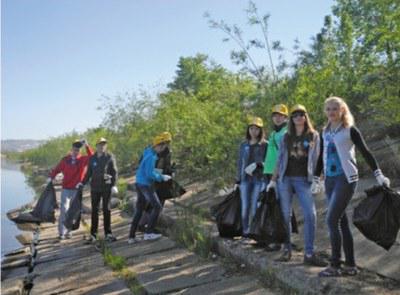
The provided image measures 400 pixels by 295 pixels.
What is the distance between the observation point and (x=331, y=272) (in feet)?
13.7

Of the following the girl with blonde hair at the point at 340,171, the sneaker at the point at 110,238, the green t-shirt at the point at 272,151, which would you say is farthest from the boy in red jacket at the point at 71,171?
the girl with blonde hair at the point at 340,171

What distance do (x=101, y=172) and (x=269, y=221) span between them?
346cm

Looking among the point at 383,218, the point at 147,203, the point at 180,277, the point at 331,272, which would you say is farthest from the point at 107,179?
the point at 383,218

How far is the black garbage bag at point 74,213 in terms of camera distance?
8.47m

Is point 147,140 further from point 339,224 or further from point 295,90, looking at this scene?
point 339,224

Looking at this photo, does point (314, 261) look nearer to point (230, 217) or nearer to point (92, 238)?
point (230, 217)

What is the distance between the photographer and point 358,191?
7.31 metres

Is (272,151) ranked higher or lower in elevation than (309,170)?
higher

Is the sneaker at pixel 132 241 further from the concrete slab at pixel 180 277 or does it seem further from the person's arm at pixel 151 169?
the concrete slab at pixel 180 277

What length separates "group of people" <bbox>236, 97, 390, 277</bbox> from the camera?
13.6ft

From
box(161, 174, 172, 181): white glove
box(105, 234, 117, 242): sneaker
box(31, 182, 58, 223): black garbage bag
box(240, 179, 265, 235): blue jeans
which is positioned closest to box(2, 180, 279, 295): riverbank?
box(105, 234, 117, 242): sneaker

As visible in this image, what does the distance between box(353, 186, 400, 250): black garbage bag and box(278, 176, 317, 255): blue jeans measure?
2.16ft

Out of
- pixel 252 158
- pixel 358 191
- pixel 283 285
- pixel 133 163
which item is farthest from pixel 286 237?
pixel 133 163

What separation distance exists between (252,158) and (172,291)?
1840 mm
